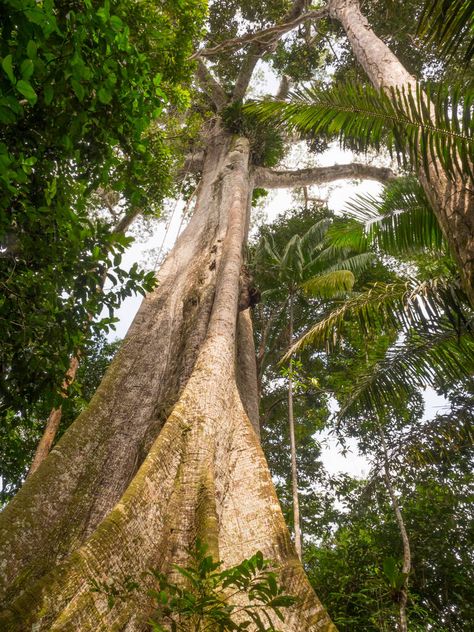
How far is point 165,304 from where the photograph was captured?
15.5ft

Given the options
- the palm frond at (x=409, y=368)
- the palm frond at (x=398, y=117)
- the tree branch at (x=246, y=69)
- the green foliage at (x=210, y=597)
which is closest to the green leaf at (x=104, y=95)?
the palm frond at (x=398, y=117)

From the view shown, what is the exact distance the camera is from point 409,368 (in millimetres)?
4719

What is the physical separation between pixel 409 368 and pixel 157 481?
3430 mm

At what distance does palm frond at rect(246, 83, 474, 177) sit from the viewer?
7.54ft

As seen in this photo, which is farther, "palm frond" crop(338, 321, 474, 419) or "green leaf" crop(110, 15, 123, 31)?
"palm frond" crop(338, 321, 474, 419)

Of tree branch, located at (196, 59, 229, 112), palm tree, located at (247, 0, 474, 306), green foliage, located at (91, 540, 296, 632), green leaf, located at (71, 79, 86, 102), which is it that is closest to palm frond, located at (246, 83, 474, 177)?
palm tree, located at (247, 0, 474, 306)

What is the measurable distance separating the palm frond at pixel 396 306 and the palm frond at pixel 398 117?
44.3 inches

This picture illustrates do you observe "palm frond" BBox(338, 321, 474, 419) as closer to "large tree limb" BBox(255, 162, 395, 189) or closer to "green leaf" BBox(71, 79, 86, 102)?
"green leaf" BBox(71, 79, 86, 102)

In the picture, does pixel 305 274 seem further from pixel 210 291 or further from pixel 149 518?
pixel 149 518

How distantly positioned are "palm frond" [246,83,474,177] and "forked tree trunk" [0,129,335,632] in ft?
5.61

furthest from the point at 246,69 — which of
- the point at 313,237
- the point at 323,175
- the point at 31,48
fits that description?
the point at 31,48

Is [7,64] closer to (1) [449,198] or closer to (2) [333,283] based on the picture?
(1) [449,198]

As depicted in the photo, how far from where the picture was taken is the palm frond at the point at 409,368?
4.52m

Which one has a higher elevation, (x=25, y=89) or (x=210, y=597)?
(x=25, y=89)
